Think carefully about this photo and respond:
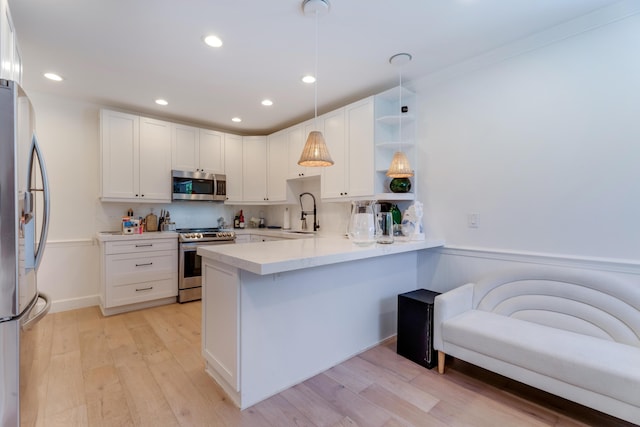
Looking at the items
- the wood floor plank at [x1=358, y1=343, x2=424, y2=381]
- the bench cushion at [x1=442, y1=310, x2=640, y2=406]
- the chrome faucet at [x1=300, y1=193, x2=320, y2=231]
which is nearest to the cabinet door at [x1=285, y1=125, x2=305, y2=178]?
the chrome faucet at [x1=300, y1=193, x2=320, y2=231]

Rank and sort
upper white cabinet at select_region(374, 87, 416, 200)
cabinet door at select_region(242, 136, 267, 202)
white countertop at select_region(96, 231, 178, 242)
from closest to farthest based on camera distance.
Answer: upper white cabinet at select_region(374, 87, 416, 200) → white countertop at select_region(96, 231, 178, 242) → cabinet door at select_region(242, 136, 267, 202)

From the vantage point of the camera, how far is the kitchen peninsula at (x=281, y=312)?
1785 millimetres

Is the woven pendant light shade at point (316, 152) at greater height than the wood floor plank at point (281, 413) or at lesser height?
greater

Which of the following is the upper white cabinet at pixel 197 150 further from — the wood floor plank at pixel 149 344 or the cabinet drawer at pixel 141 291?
the wood floor plank at pixel 149 344

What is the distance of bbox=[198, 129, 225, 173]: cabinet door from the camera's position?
4289mm

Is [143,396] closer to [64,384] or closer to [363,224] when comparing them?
[64,384]

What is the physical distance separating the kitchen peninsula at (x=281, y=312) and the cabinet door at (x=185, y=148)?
246 cm

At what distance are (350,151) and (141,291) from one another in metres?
2.95

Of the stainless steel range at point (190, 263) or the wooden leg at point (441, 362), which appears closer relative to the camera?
the wooden leg at point (441, 362)

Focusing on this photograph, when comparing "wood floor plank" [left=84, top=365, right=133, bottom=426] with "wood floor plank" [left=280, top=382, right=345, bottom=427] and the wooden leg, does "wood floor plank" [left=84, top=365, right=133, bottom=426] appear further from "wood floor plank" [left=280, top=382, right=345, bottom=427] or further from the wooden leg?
the wooden leg

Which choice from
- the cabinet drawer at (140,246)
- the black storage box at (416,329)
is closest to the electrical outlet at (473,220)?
the black storage box at (416,329)

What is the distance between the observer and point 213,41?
Answer: 2.33 meters

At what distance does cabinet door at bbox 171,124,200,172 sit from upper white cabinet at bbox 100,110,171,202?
0.08 metres

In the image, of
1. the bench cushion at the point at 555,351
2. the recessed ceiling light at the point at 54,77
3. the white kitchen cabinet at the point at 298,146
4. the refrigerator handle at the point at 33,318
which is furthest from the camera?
the white kitchen cabinet at the point at 298,146
